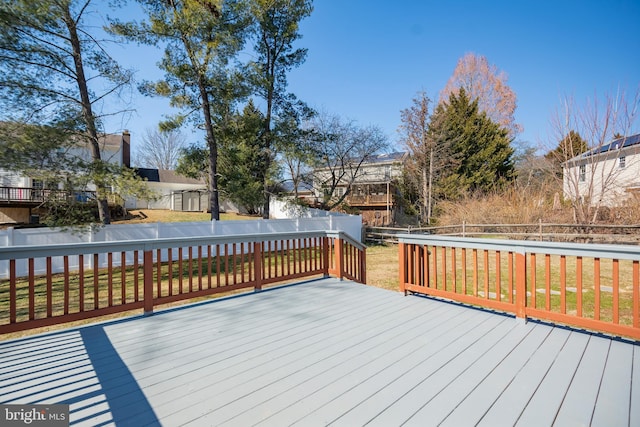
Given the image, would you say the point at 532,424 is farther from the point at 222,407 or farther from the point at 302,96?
the point at 302,96

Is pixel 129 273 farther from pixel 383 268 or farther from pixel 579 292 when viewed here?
pixel 579 292

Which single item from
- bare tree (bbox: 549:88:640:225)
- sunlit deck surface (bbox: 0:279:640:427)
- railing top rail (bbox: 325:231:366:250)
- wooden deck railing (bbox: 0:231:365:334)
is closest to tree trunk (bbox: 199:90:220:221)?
wooden deck railing (bbox: 0:231:365:334)

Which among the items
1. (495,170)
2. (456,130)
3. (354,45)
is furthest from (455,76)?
(354,45)

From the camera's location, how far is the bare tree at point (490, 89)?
895 inches

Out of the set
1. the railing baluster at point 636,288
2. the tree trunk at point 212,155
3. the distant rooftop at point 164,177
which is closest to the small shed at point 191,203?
the distant rooftop at point 164,177

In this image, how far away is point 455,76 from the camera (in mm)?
23562

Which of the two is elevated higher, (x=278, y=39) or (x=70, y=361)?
(x=278, y=39)

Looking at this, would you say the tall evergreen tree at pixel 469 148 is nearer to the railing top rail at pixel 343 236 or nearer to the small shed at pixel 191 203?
the railing top rail at pixel 343 236

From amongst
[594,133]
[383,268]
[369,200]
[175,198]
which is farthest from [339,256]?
[175,198]

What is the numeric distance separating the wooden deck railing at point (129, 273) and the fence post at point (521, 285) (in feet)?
8.60

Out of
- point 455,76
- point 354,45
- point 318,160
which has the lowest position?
point 318,160

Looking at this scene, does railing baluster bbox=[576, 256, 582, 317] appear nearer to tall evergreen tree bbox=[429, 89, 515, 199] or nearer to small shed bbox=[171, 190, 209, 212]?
tall evergreen tree bbox=[429, 89, 515, 199]

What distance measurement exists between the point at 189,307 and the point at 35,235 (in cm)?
532

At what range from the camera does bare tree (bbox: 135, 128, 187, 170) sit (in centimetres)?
2836
